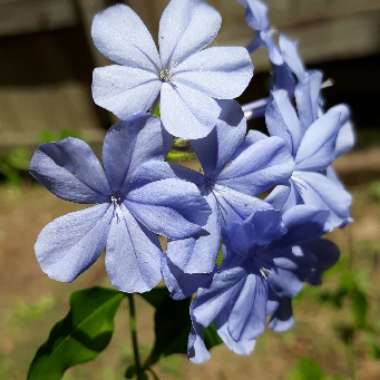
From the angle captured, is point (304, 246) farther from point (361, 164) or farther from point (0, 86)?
point (0, 86)

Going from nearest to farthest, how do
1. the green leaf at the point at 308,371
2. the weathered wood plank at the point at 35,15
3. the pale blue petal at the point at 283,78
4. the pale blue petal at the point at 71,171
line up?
the pale blue petal at the point at 71,171 < the pale blue petal at the point at 283,78 < the green leaf at the point at 308,371 < the weathered wood plank at the point at 35,15

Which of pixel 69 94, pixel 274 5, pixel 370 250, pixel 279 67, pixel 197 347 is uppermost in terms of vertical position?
pixel 279 67

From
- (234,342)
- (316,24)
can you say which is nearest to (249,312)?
(234,342)

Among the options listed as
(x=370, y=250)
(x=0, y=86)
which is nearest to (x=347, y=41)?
(x=370, y=250)

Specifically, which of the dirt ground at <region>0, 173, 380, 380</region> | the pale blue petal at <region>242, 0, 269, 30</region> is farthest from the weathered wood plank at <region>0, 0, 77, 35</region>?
the pale blue petal at <region>242, 0, 269, 30</region>

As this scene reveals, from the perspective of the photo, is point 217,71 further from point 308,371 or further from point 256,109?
point 308,371

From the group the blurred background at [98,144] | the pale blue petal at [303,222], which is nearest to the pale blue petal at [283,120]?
the pale blue petal at [303,222]

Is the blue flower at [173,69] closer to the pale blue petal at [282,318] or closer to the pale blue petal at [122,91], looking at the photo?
the pale blue petal at [122,91]
